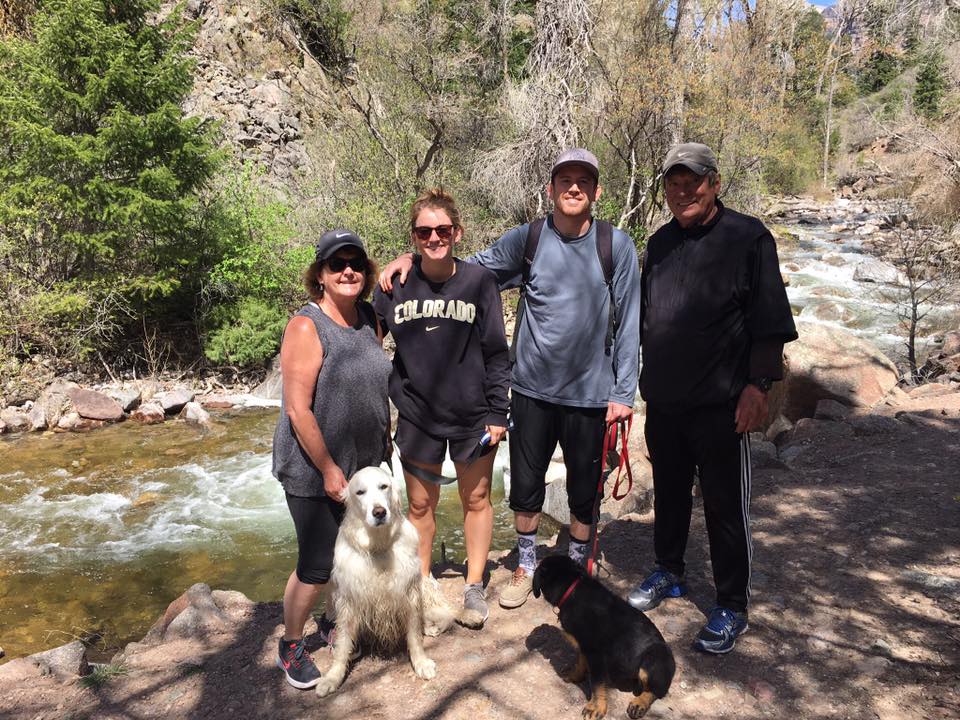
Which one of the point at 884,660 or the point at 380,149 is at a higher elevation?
the point at 380,149

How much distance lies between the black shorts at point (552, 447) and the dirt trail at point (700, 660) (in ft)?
2.24

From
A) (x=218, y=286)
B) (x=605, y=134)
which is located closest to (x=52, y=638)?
(x=218, y=286)

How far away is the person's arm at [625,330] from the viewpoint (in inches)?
114

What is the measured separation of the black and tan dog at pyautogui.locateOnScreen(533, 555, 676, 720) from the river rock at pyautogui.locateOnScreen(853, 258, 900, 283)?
15.9 meters

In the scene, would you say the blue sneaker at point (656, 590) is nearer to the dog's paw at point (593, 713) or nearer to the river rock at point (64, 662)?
the dog's paw at point (593, 713)

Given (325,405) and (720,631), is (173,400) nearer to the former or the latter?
(325,405)

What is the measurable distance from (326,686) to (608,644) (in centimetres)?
129

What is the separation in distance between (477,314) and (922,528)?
356 centimetres

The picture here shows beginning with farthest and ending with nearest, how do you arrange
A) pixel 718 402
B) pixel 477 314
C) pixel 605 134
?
pixel 605 134
pixel 477 314
pixel 718 402

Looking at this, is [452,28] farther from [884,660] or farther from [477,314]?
[884,660]

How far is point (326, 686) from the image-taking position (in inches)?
106

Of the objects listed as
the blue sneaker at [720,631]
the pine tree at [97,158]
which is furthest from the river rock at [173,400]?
the blue sneaker at [720,631]

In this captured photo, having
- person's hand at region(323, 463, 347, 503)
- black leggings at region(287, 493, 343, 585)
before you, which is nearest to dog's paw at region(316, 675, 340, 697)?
black leggings at region(287, 493, 343, 585)

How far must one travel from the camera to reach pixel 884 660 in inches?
107
